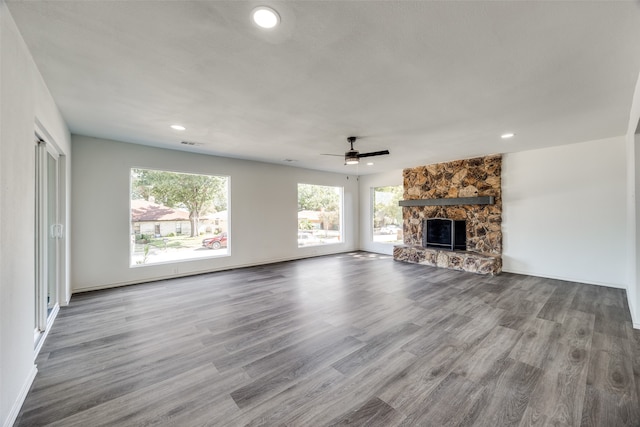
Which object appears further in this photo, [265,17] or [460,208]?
[460,208]

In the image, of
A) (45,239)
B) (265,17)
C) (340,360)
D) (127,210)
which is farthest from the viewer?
(127,210)

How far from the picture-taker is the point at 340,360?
2.42 m

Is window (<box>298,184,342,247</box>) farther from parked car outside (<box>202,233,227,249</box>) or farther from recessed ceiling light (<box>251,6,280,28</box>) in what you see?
recessed ceiling light (<box>251,6,280,28</box>)

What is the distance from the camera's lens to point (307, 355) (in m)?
2.50

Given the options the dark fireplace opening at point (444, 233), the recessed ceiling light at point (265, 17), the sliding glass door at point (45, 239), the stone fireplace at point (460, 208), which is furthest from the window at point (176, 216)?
the dark fireplace opening at point (444, 233)

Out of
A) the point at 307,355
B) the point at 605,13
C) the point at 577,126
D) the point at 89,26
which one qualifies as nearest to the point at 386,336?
the point at 307,355

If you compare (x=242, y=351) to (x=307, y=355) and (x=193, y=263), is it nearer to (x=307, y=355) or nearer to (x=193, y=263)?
(x=307, y=355)

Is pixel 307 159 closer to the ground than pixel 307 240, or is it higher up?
higher up

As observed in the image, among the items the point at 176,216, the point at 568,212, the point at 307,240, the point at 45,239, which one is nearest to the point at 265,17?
the point at 45,239

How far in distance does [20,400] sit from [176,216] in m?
3.89

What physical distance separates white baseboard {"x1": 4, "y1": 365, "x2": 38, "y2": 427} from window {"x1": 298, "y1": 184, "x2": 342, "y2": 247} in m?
5.68

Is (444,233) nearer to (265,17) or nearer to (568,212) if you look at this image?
(568,212)

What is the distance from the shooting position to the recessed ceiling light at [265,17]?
1595 mm

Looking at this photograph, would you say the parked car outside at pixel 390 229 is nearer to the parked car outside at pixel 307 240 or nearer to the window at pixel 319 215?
the window at pixel 319 215
